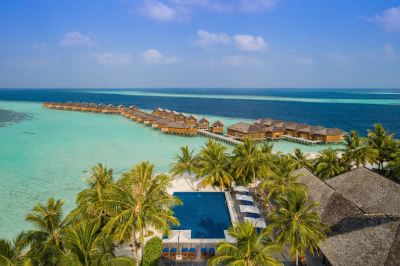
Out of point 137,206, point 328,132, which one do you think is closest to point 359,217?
point 137,206

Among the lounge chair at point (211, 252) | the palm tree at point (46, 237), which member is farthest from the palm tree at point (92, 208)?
the lounge chair at point (211, 252)

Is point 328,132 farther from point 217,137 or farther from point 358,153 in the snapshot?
point 358,153

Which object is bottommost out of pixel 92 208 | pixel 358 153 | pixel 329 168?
pixel 329 168

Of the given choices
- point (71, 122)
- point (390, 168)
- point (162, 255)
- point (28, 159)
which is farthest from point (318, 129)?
point (71, 122)

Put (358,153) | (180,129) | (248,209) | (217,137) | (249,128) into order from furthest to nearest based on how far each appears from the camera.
Result: (180,129), (217,137), (249,128), (358,153), (248,209)

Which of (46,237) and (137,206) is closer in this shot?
(46,237)

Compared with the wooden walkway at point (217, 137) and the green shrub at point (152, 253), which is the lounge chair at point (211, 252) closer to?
the green shrub at point (152, 253)

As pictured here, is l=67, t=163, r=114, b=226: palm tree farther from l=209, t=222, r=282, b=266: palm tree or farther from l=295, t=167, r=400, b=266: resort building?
l=295, t=167, r=400, b=266: resort building

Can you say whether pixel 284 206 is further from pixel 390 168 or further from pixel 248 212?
pixel 390 168
